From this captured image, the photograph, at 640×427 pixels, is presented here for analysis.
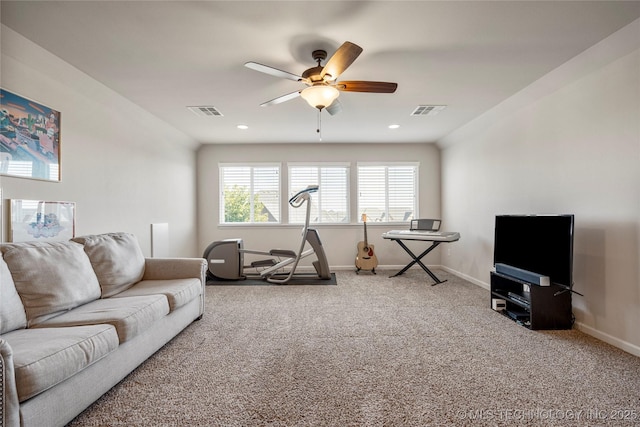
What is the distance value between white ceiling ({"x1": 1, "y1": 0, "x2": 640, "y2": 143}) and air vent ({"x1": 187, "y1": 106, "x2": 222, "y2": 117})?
6.1 inches

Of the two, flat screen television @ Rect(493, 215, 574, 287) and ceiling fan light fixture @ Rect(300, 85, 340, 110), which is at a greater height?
ceiling fan light fixture @ Rect(300, 85, 340, 110)

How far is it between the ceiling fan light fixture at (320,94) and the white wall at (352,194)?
3.25 metres

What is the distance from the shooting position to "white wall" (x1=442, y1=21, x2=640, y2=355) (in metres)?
2.33

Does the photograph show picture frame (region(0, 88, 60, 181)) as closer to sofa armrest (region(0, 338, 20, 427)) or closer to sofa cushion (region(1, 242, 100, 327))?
sofa cushion (region(1, 242, 100, 327))

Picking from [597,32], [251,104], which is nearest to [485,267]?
[597,32]

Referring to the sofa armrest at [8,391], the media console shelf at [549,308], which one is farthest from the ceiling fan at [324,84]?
the media console shelf at [549,308]

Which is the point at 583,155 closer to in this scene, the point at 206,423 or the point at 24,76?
the point at 206,423

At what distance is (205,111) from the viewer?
13.2 feet

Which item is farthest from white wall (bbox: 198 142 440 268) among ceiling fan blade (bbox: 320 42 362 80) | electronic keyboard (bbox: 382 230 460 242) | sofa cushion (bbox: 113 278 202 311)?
ceiling fan blade (bbox: 320 42 362 80)

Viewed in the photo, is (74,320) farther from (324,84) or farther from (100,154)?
(324,84)

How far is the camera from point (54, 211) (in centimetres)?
271

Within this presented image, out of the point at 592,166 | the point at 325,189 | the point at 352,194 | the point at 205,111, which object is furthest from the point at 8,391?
the point at 352,194

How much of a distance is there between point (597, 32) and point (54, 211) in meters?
4.65

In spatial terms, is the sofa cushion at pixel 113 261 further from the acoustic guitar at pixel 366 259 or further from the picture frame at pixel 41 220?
the acoustic guitar at pixel 366 259
